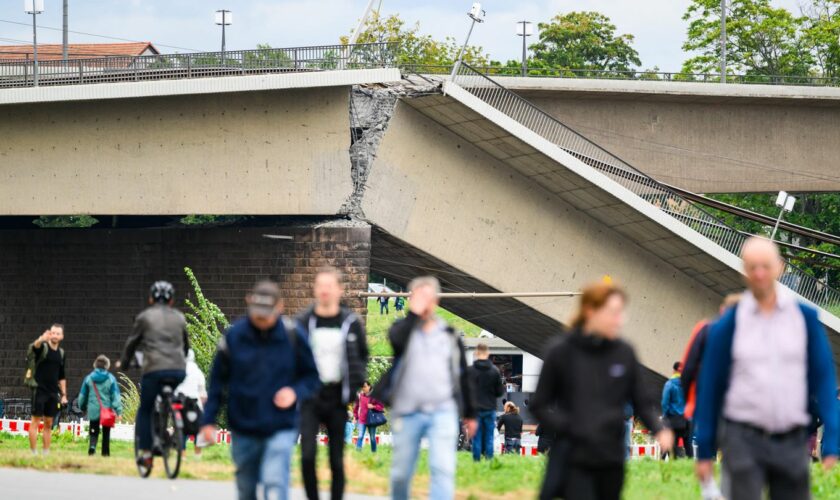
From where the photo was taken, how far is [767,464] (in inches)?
279

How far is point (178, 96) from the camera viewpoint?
28844mm

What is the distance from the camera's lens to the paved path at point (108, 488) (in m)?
12.0

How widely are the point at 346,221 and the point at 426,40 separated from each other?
155 ft

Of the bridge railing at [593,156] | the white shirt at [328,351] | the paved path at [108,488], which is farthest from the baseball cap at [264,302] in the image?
the bridge railing at [593,156]

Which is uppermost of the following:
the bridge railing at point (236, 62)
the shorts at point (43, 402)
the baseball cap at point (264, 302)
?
the bridge railing at point (236, 62)

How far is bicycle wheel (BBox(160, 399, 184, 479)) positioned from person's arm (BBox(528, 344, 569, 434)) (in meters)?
6.75

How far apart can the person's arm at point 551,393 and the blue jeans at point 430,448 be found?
2086 millimetres

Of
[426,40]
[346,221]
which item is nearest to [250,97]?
[346,221]

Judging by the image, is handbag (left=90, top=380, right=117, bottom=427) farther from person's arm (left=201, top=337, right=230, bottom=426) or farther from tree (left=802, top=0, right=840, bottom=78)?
tree (left=802, top=0, right=840, bottom=78)

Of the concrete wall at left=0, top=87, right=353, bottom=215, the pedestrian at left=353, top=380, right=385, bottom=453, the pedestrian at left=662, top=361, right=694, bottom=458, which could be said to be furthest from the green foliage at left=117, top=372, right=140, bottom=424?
the pedestrian at left=662, top=361, right=694, bottom=458

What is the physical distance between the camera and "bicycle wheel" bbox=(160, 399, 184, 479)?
13336mm

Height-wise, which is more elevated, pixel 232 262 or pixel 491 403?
pixel 232 262

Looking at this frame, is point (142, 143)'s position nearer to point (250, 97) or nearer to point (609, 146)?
point (250, 97)

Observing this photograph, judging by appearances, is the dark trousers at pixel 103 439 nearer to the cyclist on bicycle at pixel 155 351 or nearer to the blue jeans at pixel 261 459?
the cyclist on bicycle at pixel 155 351
